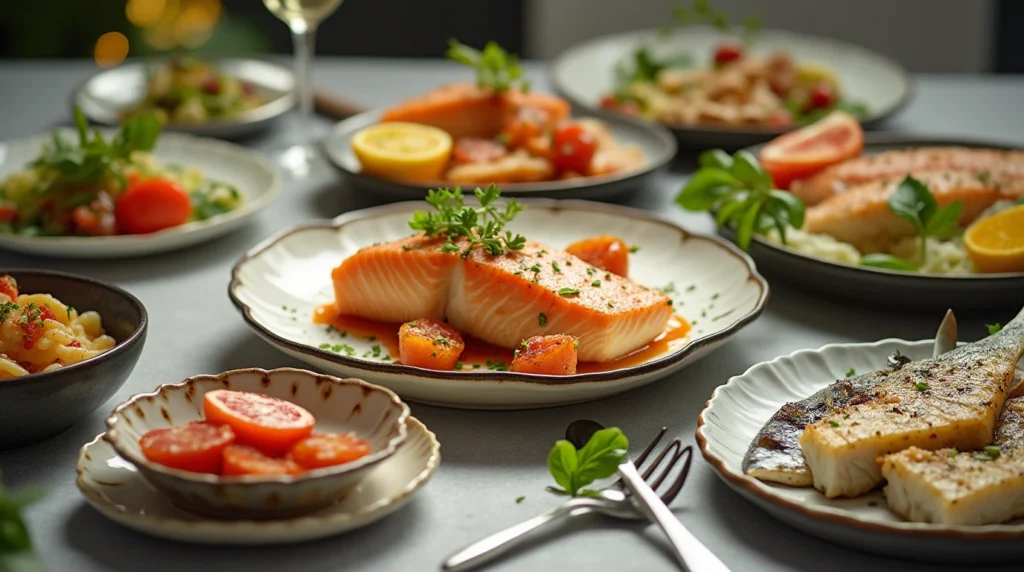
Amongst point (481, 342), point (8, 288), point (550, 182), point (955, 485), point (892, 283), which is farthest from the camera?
point (550, 182)

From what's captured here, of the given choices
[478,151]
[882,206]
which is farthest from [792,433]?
[478,151]

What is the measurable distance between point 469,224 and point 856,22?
5.26m

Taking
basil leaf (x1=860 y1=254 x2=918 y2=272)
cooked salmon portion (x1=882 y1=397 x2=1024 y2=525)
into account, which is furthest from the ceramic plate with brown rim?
cooked salmon portion (x1=882 y1=397 x2=1024 y2=525)

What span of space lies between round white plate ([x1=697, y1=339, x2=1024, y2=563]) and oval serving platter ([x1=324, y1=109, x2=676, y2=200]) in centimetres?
140

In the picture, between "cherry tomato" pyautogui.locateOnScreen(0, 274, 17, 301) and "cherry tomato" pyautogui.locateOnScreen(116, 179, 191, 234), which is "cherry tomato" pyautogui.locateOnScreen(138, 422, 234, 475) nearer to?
"cherry tomato" pyautogui.locateOnScreen(0, 274, 17, 301)

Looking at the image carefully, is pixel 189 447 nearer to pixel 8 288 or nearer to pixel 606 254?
pixel 8 288

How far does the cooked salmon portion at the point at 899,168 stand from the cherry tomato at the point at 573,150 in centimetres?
72

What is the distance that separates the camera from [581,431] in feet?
7.46

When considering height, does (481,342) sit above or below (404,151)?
below

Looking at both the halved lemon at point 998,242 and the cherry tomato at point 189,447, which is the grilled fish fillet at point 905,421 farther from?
the cherry tomato at point 189,447

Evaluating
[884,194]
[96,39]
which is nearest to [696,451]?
Answer: [884,194]

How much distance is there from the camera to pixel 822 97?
4812 mm

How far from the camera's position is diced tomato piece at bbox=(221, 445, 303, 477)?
187 cm

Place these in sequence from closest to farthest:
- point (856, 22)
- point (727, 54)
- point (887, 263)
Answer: point (887, 263) < point (727, 54) < point (856, 22)
